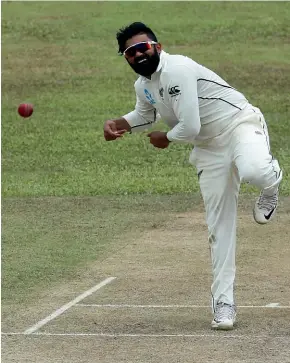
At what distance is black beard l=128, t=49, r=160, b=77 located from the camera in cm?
838

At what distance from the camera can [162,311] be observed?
917 centimetres

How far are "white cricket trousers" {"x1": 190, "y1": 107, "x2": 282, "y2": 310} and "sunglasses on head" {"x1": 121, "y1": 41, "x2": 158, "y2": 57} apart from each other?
794 millimetres

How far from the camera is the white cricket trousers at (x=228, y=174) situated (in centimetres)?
828

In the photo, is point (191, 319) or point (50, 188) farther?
point (50, 188)

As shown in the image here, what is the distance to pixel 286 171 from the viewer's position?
55.3 ft

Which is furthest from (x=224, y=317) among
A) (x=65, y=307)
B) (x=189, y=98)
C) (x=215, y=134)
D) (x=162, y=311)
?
(x=189, y=98)

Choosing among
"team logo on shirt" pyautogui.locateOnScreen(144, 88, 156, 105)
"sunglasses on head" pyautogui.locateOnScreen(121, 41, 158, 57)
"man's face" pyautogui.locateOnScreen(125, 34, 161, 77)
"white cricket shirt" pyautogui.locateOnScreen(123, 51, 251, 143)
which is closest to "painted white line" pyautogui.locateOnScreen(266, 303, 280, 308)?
"white cricket shirt" pyautogui.locateOnScreen(123, 51, 251, 143)

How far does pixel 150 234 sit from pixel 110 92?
37.4 feet

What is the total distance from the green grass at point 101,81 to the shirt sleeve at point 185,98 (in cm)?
710

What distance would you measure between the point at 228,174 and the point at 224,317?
3.26ft

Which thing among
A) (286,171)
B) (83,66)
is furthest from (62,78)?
(286,171)

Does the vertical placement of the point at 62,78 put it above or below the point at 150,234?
below

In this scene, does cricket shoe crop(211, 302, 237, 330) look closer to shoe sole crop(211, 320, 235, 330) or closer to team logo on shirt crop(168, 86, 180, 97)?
shoe sole crop(211, 320, 235, 330)

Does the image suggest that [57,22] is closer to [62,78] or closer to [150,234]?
[62,78]
